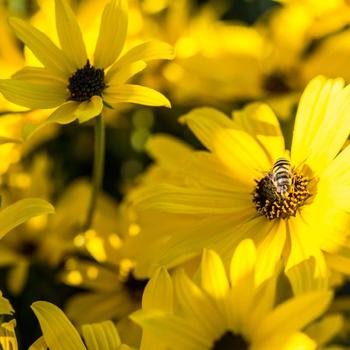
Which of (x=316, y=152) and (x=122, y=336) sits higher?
(x=316, y=152)

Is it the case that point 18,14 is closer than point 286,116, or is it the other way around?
point 286,116

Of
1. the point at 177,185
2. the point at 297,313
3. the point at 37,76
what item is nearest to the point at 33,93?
the point at 37,76

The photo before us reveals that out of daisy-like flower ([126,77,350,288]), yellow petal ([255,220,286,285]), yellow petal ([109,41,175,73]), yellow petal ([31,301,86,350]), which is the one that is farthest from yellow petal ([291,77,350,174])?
yellow petal ([31,301,86,350])

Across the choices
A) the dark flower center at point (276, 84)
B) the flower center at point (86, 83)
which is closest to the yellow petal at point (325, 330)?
the flower center at point (86, 83)

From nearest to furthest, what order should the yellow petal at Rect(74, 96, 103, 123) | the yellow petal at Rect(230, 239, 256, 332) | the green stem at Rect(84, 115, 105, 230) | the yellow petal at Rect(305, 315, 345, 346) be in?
the yellow petal at Rect(230, 239, 256, 332) < the yellow petal at Rect(305, 315, 345, 346) < the yellow petal at Rect(74, 96, 103, 123) < the green stem at Rect(84, 115, 105, 230)

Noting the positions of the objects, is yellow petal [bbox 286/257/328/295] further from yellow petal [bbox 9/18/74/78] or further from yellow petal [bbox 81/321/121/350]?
yellow petal [bbox 9/18/74/78]

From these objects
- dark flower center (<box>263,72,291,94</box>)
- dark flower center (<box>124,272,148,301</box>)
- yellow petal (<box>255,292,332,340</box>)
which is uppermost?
dark flower center (<box>263,72,291,94</box>)

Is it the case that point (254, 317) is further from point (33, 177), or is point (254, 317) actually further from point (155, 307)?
point (33, 177)

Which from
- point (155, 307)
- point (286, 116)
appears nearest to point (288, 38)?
point (286, 116)
